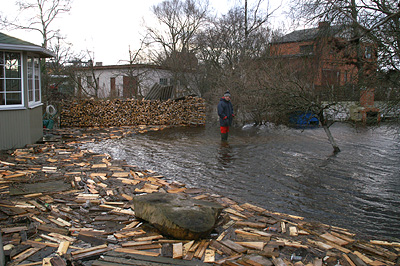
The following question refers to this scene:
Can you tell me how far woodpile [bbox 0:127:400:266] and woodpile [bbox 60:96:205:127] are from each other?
1199 centimetres

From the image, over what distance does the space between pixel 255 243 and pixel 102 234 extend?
6.98 feet

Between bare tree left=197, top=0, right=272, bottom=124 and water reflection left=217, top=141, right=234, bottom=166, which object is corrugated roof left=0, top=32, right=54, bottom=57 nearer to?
water reflection left=217, top=141, right=234, bottom=166

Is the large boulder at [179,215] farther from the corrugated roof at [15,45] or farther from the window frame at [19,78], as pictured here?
the corrugated roof at [15,45]

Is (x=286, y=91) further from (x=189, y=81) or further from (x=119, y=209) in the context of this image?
(x=189, y=81)

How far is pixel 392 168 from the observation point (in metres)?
10.0

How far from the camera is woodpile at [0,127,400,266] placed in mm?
4441

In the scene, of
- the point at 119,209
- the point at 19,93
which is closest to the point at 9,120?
the point at 19,93

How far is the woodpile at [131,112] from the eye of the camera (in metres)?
19.5

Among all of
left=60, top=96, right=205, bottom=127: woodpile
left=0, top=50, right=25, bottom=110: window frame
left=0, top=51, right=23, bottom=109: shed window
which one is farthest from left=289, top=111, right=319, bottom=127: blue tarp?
left=0, top=51, right=23, bottom=109: shed window

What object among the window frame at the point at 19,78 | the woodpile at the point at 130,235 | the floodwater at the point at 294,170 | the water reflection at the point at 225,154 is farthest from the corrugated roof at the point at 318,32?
the window frame at the point at 19,78

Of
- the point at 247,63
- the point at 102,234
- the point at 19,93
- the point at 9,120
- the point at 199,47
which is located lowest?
the point at 102,234

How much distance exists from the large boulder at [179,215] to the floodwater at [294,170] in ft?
5.91

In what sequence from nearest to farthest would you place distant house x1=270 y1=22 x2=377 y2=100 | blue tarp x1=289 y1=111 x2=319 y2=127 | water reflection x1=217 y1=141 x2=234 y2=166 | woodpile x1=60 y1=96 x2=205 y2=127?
distant house x1=270 y1=22 x2=377 y2=100 → water reflection x1=217 y1=141 x2=234 y2=166 → blue tarp x1=289 y1=111 x2=319 y2=127 → woodpile x1=60 y1=96 x2=205 y2=127

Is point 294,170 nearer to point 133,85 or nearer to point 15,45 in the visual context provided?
point 15,45
